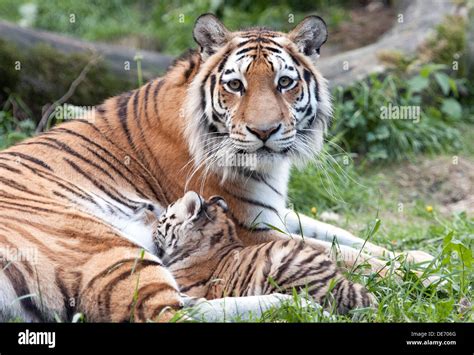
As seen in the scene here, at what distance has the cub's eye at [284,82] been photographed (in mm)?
4823

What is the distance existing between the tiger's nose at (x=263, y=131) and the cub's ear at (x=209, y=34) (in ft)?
2.25

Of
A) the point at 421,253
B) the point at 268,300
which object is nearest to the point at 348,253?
the point at 421,253

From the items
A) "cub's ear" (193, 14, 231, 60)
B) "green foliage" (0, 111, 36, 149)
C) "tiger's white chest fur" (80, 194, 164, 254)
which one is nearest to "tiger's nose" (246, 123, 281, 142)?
"cub's ear" (193, 14, 231, 60)

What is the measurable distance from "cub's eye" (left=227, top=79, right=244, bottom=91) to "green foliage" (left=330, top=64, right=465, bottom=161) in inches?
115

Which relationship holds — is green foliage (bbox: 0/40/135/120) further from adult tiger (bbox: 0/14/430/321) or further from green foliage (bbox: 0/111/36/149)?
adult tiger (bbox: 0/14/430/321)

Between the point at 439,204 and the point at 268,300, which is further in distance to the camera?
the point at 439,204

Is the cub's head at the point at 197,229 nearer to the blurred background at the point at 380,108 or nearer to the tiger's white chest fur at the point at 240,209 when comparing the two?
the tiger's white chest fur at the point at 240,209

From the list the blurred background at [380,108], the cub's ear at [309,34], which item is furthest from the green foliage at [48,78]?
the cub's ear at [309,34]

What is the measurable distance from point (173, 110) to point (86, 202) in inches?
34.4

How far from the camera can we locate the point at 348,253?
5.02 m

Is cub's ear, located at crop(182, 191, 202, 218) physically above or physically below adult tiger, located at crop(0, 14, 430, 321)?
below

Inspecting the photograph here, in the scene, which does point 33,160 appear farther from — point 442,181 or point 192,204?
point 442,181

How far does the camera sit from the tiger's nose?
462 centimetres
